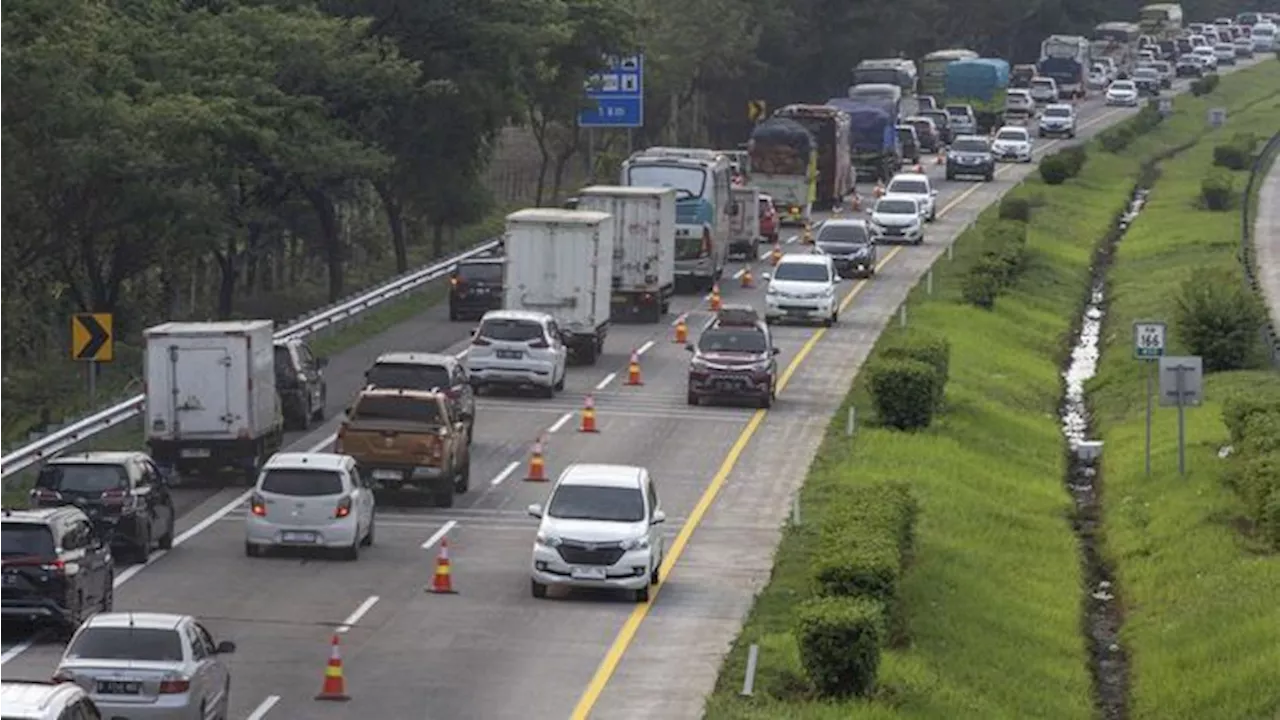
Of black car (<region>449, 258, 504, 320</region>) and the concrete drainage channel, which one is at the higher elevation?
black car (<region>449, 258, 504, 320</region>)

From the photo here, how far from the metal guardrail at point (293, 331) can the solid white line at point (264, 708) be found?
512 inches

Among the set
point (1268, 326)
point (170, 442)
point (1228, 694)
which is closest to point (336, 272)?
point (1268, 326)

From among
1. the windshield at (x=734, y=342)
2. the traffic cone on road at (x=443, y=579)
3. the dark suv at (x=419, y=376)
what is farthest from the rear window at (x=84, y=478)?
the windshield at (x=734, y=342)

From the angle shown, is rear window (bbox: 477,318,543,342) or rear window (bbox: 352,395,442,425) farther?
rear window (bbox: 477,318,543,342)

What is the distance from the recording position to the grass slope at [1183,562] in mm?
34812

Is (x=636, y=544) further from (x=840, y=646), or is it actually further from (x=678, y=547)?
(x=840, y=646)

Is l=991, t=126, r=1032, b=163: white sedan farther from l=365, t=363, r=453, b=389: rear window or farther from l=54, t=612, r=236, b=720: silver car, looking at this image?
l=54, t=612, r=236, b=720: silver car

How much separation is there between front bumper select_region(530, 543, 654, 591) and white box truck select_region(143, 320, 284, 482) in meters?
10.3

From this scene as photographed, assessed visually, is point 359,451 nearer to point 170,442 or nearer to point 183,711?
point 170,442

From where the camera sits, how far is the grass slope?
114 ft

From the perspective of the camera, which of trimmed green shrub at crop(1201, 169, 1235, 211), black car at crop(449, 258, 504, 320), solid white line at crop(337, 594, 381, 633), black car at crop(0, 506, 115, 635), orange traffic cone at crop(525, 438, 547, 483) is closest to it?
black car at crop(0, 506, 115, 635)

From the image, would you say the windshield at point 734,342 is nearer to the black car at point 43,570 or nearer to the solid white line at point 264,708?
the black car at point 43,570

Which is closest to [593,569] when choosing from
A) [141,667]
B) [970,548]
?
[970,548]

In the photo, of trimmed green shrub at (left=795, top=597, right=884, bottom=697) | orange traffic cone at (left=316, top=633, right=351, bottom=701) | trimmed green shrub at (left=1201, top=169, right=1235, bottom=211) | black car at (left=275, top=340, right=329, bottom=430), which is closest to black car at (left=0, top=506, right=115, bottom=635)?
orange traffic cone at (left=316, top=633, right=351, bottom=701)
